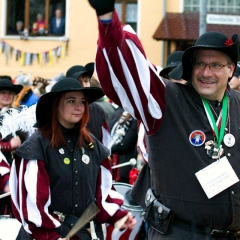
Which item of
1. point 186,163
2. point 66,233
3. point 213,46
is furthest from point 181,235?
point 213,46

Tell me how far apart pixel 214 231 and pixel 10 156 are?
10.9 feet

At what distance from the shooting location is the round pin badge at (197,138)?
3.99 meters

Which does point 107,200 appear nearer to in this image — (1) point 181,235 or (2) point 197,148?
(1) point 181,235

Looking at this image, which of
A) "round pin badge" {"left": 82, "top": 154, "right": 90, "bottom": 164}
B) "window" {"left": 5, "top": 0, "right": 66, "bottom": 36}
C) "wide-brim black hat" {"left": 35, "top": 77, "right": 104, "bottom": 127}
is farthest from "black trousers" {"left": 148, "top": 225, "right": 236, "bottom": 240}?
"window" {"left": 5, "top": 0, "right": 66, "bottom": 36}

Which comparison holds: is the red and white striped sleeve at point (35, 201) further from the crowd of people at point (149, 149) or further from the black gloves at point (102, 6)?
the black gloves at point (102, 6)

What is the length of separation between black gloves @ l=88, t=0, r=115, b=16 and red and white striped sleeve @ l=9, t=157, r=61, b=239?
1.72m

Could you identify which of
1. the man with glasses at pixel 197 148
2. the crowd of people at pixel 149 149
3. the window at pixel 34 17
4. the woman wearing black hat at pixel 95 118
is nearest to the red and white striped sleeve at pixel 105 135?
the woman wearing black hat at pixel 95 118

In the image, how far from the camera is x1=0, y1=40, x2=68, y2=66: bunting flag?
67.5 ft

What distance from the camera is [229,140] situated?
409 centimetres

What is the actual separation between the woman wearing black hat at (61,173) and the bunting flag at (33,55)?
1573 cm

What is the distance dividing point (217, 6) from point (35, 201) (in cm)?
1650

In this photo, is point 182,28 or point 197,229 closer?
point 197,229

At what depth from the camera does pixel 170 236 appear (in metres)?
4.14

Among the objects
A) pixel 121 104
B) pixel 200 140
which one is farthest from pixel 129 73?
pixel 200 140
